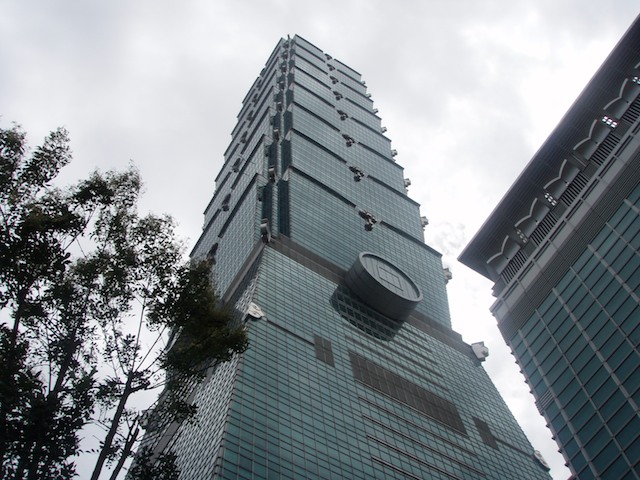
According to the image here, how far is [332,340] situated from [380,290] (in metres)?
13.2

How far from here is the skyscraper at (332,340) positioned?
4162 centimetres

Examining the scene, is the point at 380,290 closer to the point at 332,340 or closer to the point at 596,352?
the point at 332,340

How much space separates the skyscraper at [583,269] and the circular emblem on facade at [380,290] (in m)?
8.37

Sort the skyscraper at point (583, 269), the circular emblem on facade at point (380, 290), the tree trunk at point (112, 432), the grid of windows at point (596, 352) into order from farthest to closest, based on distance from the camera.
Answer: the circular emblem on facade at point (380, 290), the skyscraper at point (583, 269), the grid of windows at point (596, 352), the tree trunk at point (112, 432)

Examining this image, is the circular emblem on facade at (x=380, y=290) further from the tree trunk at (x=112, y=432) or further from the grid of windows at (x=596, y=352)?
the tree trunk at (x=112, y=432)

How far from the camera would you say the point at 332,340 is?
57.5 m

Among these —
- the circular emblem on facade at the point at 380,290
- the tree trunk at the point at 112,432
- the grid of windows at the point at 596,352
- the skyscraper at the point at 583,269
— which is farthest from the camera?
the circular emblem on facade at the point at 380,290

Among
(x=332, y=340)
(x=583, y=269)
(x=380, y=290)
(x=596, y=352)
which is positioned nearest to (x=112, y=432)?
(x=596, y=352)

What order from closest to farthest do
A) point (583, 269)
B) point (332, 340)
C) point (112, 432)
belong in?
point (112, 432) < point (583, 269) < point (332, 340)

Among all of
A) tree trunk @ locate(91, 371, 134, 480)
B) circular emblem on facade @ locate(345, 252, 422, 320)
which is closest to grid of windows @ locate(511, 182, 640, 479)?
circular emblem on facade @ locate(345, 252, 422, 320)

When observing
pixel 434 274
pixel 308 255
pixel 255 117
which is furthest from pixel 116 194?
pixel 255 117

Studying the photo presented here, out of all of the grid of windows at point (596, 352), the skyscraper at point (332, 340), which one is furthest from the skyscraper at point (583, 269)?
the skyscraper at point (332, 340)

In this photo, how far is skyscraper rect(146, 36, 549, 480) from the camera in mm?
41625

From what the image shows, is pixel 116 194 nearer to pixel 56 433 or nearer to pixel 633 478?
pixel 56 433
